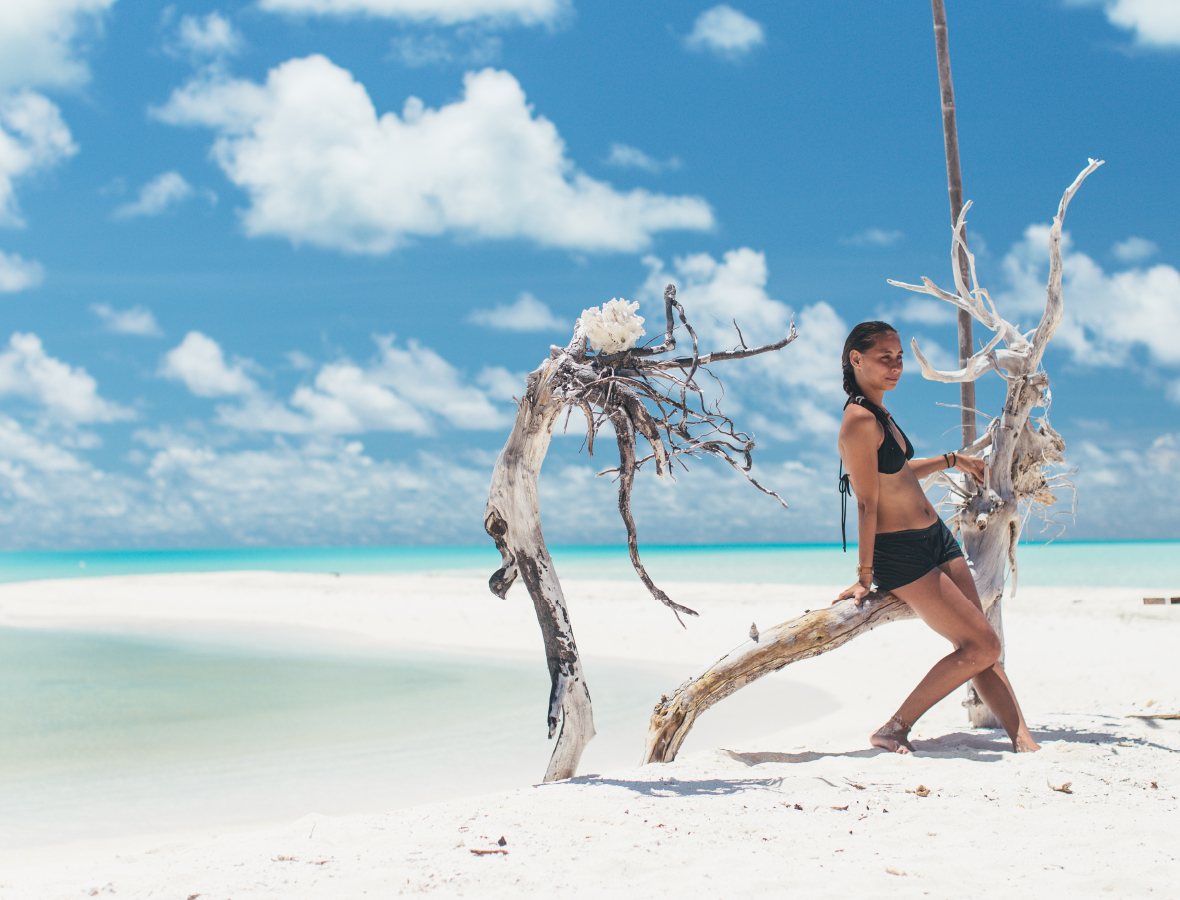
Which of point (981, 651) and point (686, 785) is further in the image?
point (981, 651)

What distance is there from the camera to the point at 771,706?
8.69 m

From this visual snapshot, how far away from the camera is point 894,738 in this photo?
4.65m

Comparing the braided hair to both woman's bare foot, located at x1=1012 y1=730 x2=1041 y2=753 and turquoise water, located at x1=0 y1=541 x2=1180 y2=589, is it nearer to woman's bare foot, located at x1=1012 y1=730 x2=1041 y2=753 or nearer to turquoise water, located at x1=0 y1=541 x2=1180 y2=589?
woman's bare foot, located at x1=1012 y1=730 x2=1041 y2=753

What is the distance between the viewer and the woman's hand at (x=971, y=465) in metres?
5.39

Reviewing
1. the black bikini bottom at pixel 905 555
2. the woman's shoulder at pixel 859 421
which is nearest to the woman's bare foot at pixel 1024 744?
the black bikini bottom at pixel 905 555

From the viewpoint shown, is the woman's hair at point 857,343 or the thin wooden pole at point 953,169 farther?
the thin wooden pole at point 953,169

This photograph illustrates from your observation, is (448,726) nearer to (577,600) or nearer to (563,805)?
(563,805)

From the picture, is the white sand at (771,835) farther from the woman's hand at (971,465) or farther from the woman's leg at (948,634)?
the woman's hand at (971,465)

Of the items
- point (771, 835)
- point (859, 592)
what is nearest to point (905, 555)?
point (859, 592)

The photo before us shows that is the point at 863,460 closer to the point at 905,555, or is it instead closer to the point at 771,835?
the point at 905,555

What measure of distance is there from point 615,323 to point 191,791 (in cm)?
453

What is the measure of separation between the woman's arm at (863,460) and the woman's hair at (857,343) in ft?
0.67

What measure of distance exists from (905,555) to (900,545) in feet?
0.19

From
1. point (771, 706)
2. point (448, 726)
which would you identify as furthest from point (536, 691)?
point (771, 706)
